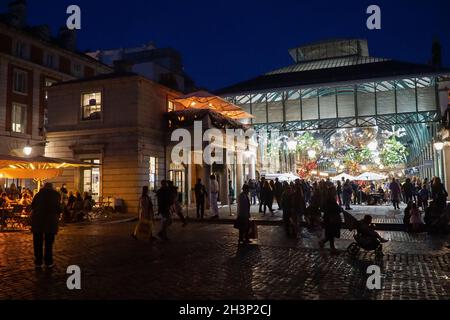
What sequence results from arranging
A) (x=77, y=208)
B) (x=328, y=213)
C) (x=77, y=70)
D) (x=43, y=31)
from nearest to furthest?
(x=328, y=213) → (x=77, y=208) → (x=43, y=31) → (x=77, y=70)

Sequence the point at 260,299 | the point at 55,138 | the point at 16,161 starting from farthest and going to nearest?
1. the point at 55,138
2. the point at 16,161
3. the point at 260,299

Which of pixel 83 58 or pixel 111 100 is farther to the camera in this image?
pixel 83 58

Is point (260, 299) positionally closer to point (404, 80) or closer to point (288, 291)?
point (288, 291)

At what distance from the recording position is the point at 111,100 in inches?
897

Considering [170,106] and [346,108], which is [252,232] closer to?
[170,106]

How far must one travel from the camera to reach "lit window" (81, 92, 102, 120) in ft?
76.1

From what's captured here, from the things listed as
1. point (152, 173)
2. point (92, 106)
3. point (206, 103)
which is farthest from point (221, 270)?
point (206, 103)

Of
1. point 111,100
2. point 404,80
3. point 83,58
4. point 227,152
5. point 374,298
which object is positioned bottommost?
point 374,298

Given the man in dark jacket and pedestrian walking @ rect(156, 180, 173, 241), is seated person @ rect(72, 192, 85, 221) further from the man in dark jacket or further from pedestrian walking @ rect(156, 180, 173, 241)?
the man in dark jacket

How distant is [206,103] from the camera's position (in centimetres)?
2622

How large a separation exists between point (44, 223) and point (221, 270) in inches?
155

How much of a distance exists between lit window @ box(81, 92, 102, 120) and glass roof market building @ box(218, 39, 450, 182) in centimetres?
1215

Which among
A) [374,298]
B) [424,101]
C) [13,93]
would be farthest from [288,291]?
[13,93]
